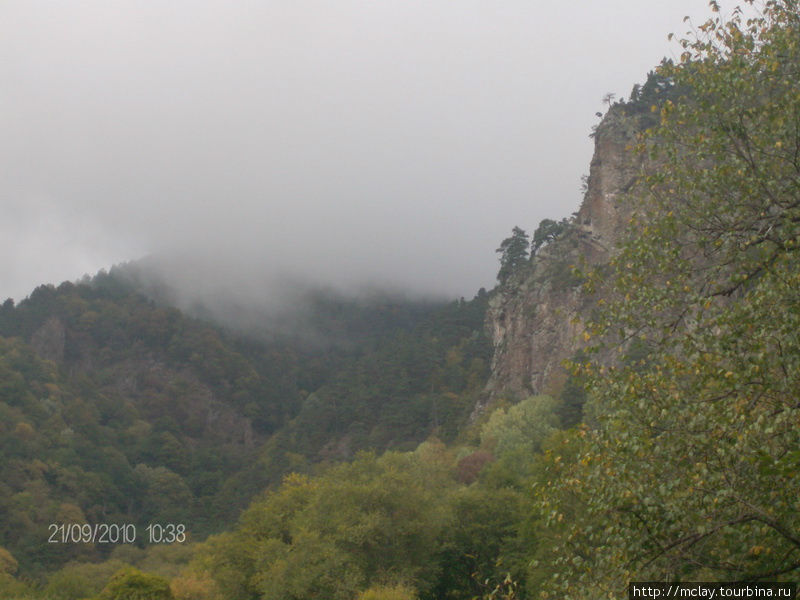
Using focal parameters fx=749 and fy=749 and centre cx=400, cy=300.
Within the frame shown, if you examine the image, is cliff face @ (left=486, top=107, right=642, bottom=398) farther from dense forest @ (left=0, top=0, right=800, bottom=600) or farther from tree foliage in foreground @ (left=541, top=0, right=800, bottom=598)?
tree foliage in foreground @ (left=541, top=0, right=800, bottom=598)

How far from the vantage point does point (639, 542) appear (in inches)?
352

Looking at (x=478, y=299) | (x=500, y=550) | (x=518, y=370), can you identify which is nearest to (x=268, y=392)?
(x=478, y=299)

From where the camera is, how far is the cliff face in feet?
256

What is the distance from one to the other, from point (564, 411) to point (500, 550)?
28970mm

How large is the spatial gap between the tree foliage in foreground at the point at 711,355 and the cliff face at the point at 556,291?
58839 millimetres

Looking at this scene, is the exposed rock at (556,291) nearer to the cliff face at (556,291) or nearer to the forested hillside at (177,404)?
the cliff face at (556,291)

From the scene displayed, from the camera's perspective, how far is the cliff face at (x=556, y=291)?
256 feet

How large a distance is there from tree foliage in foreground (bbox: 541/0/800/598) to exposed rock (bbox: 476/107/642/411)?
60.3 metres

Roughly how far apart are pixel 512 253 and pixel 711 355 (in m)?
96.8
